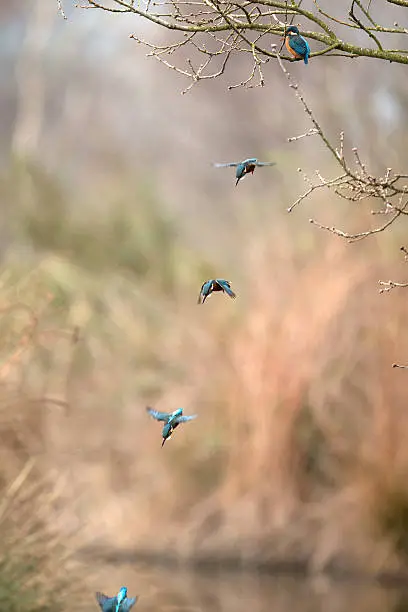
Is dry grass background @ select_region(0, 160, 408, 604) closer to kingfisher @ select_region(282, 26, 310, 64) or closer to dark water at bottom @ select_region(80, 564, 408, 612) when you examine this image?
dark water at bottom @ select_region(80, 564, 408, 612)

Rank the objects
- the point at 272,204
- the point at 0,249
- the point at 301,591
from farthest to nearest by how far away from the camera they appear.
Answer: the point at 0,249 < the point at 272,204 < the point at 301,591

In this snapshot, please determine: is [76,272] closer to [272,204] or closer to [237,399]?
[272,204]

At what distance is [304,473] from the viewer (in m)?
7.03

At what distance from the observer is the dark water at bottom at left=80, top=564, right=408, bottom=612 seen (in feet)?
18.5

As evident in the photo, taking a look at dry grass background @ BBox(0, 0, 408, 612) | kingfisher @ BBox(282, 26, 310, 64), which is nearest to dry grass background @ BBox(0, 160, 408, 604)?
dry grass background @ BBox(0, 0, 408, 612)

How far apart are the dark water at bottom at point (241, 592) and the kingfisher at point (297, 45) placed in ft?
9.88

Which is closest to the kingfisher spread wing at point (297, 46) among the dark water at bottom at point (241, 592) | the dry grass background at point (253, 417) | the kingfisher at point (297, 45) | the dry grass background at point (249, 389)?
the kingfisher at point (297, 45)

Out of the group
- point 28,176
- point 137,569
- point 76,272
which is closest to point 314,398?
point 137,569

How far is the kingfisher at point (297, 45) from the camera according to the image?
245cm

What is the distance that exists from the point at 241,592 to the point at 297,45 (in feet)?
14.0

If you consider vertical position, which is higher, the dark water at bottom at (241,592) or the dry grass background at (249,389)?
the dry grass background at (249,389)

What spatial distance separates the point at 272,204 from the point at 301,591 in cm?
301

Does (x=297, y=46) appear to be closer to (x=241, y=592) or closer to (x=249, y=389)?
(x=241, y=592)

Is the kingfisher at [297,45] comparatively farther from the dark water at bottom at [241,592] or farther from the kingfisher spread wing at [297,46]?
the dark water at bottom at [241,592]
